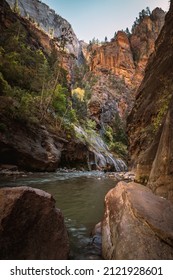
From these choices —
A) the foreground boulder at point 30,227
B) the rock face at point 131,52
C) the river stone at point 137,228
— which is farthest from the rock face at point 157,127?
the rock face at point 131,52

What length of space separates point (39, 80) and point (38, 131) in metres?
12.2

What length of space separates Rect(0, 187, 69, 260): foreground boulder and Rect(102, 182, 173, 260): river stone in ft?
2.82

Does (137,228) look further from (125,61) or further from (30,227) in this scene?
(125,61)

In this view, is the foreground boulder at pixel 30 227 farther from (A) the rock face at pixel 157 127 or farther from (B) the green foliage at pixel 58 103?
(B) the green foliage at pixel 58 103

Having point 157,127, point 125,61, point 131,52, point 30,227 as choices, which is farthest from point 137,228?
point 131,52

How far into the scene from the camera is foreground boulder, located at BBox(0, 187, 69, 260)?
2.88m

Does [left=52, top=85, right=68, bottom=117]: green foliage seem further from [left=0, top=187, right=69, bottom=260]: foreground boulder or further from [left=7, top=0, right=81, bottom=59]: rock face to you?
[left=7, top=0, right=81, bottom=59]: rock face

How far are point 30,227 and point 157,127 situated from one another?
34.5 feet

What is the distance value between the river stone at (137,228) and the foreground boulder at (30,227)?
858mm

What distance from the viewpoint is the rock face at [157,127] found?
6227mm

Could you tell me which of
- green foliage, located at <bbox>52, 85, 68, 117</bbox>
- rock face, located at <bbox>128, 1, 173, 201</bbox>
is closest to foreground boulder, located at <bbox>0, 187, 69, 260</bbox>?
rock face, located at <bbox>128, 1, 173, 201</bbox>

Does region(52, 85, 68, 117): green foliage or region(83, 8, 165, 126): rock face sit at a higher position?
region(83, 8, 165, 126): rock face

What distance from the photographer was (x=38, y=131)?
20.4m

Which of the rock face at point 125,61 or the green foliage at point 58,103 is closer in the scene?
the green foliage at point 58,103
